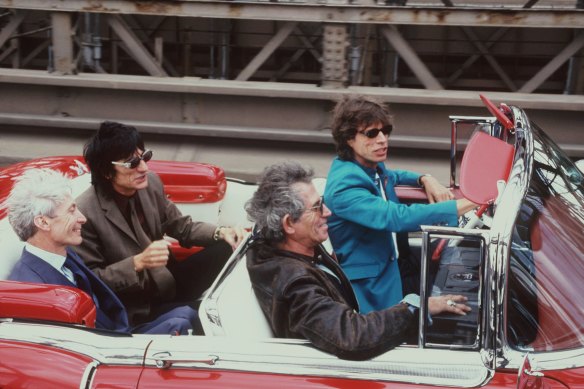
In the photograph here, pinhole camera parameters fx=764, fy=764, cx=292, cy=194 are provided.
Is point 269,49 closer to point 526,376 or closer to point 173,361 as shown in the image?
point 173,361

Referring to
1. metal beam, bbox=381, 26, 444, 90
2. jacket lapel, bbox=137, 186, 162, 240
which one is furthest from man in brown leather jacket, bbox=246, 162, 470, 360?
metal beam, bbox=381, 26, 444, 90

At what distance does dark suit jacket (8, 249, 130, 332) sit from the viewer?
8.82ft

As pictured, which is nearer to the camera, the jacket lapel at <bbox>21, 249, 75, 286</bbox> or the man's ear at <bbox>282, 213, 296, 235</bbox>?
the man's ear at <bbox>282, 213, 296, 235</bbox>

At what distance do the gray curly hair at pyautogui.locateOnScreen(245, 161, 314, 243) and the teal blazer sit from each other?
1.00ft

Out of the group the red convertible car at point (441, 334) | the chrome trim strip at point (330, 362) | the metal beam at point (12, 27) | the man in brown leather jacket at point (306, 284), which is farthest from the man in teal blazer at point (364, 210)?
the metal beam at point (12, 27)

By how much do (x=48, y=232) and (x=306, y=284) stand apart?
3.15 feet

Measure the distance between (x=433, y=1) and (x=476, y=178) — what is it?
7024mm

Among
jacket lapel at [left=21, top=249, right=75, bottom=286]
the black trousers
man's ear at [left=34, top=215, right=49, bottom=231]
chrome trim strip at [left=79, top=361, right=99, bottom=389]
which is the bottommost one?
the black trousers

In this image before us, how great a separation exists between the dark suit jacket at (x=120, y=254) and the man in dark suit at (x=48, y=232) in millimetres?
195

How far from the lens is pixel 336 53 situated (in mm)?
5961

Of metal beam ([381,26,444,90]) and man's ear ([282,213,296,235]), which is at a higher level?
metal beam ([381,26,444,90])

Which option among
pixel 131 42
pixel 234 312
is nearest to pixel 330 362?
pixel 234 312

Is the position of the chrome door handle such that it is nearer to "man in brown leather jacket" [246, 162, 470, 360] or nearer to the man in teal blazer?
"man in brown leather jacket" [246, 162, 470, 360]

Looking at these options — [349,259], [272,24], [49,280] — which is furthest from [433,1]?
[49,280]
